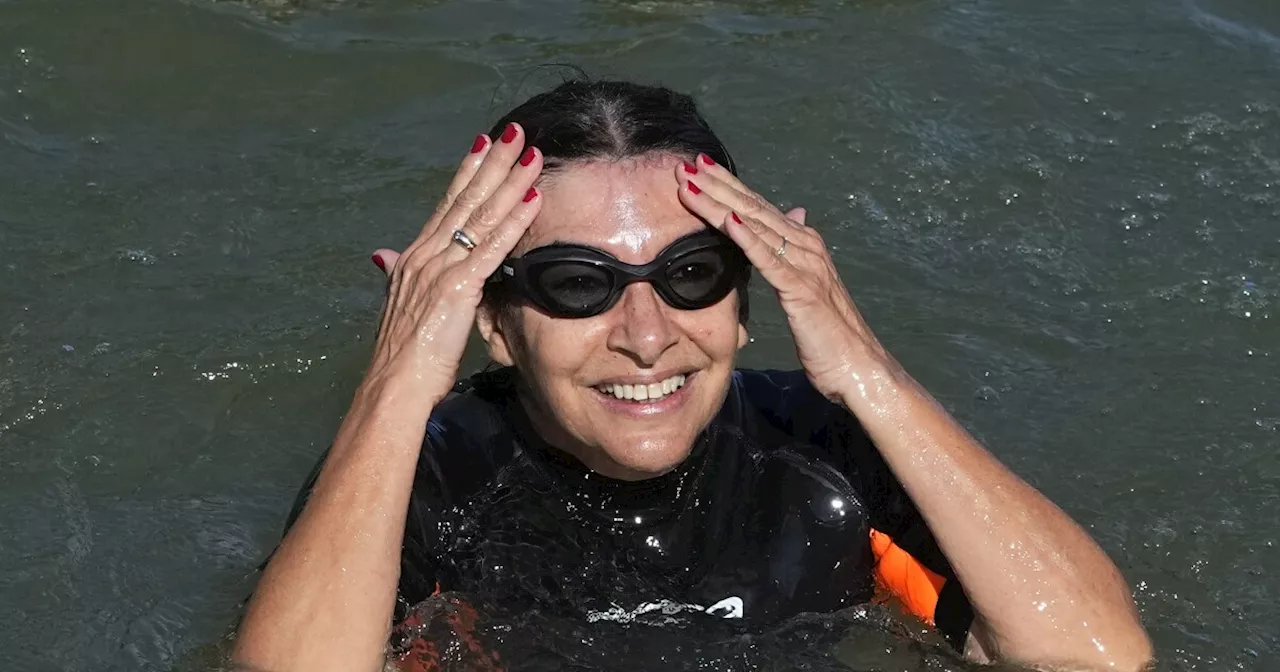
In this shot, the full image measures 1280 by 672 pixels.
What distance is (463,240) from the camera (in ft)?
13.8

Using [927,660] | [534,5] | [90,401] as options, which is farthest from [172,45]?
[927,660]

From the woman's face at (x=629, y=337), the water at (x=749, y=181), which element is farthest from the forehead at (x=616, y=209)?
the water at (x=749, y=181)

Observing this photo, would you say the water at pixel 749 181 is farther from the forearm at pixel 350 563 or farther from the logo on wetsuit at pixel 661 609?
the forearm at pixel 350 563

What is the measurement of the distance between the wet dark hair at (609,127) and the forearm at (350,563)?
46 centimetres

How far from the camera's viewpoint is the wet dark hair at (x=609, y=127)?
4.25 meters

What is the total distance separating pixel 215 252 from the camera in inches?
277

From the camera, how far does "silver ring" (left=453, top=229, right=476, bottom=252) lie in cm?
421

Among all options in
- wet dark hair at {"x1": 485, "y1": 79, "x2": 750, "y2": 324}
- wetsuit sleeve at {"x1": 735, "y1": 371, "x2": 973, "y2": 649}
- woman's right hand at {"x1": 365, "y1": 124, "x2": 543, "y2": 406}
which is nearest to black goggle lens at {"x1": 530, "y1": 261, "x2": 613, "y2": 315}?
woman's right hand at {"x1": 365, "y1": 124, "x2": 543, "y2": 406}

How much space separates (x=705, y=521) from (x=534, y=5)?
15.8ft

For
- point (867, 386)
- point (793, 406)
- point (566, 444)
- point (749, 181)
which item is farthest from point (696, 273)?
point (749, 181)

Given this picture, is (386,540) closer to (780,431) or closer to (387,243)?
(780,431)

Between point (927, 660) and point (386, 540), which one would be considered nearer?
point (386, 540)

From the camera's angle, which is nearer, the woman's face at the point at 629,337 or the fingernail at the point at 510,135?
the woman's face at the point at 629,337

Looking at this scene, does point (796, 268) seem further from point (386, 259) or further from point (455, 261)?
point (386, 259)
